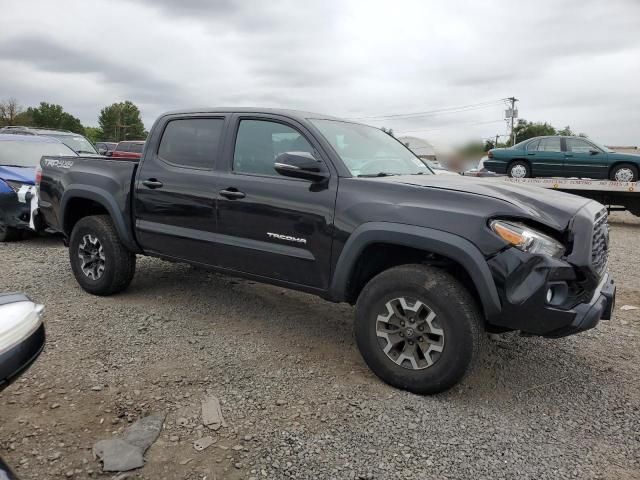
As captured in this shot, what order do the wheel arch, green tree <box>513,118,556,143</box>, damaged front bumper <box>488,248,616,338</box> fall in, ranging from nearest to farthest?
damaged front bumper <box>488,248,616,338</box>, the wheel arch, green tree <box>513,118,556,143</box>

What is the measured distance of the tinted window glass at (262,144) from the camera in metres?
3.81

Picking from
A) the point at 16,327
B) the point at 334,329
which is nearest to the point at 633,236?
the point at 334,329

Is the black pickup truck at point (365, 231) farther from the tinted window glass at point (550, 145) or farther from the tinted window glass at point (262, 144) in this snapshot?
the tinted window glass at point (550, 145)

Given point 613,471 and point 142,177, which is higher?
point 142,177

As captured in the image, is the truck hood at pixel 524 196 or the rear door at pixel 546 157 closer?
the truck hood at pixel 524 196

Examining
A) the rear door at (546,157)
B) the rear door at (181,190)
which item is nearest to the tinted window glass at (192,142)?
the rear door at (181,190)

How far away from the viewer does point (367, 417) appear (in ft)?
9.58

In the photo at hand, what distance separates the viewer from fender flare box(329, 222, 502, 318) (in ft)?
9.40

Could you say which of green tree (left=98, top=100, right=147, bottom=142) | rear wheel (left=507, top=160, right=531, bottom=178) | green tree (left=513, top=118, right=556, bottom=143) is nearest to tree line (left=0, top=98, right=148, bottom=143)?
green tree (left=98, top=100, right=147, bottom=142)

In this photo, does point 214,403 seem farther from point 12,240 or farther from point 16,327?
point 12,240

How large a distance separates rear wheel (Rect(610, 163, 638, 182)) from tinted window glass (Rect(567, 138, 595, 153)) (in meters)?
0.79

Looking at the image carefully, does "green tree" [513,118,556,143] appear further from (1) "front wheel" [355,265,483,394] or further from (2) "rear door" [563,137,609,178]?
(1) "front wheel" [355,265,483,394]

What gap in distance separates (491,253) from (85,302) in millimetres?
3714

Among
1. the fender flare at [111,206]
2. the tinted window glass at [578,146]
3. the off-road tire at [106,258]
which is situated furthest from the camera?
the tinted window glass at [578,146]
